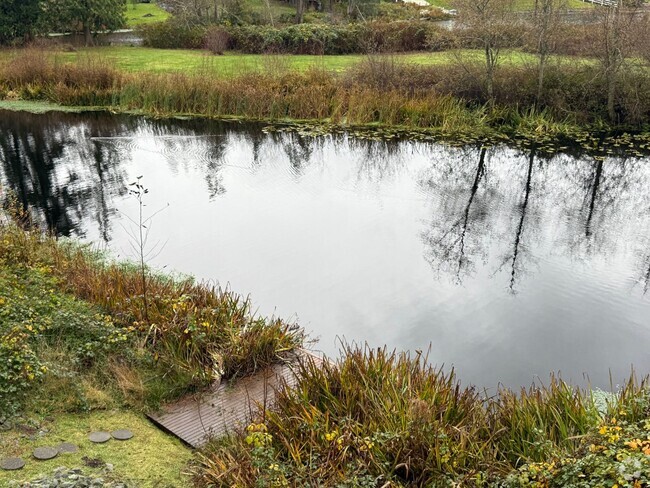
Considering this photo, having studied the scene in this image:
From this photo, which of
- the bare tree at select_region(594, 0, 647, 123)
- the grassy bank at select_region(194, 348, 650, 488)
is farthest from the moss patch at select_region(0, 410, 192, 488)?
the bare tree at select_region(594, 0, 647, 123)

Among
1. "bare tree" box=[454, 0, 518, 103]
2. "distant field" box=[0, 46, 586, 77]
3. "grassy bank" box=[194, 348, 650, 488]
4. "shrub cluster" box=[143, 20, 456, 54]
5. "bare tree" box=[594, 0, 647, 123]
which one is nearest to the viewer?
"grassy bank" box=[194, 348, 650, 488]

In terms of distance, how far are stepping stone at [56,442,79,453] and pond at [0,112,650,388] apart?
3.41 metres

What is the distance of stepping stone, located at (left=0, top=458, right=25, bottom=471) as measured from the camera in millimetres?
4746

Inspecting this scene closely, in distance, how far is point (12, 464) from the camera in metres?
4.78

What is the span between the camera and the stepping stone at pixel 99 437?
17.7 ft

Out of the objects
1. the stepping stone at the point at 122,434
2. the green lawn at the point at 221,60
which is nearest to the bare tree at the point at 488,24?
the green lawn at the point at 221,60

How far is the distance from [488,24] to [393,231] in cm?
1021

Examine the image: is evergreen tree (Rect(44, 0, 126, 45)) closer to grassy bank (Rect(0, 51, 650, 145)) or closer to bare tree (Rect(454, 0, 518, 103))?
grassy bank (Rect(0, 51, 650, 145))

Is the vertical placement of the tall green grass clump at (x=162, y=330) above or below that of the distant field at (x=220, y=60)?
below

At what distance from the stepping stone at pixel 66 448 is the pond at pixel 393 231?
341 centimetres

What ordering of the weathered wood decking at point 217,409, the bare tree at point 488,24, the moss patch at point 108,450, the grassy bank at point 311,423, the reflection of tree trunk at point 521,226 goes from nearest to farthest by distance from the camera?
1. the grassy bank at point 311,423
2. the moss patch at point 108,450
3. the weathered wood decking at point 217,409
4. the reflection of tree trunk at point 521,226
5. the bare tree at point 488,24

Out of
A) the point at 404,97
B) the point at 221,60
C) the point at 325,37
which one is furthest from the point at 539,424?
the point at 325,37

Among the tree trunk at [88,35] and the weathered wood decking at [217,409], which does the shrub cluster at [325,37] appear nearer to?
the tree trunk at [88,35]

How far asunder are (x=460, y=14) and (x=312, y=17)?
64.4 feet
